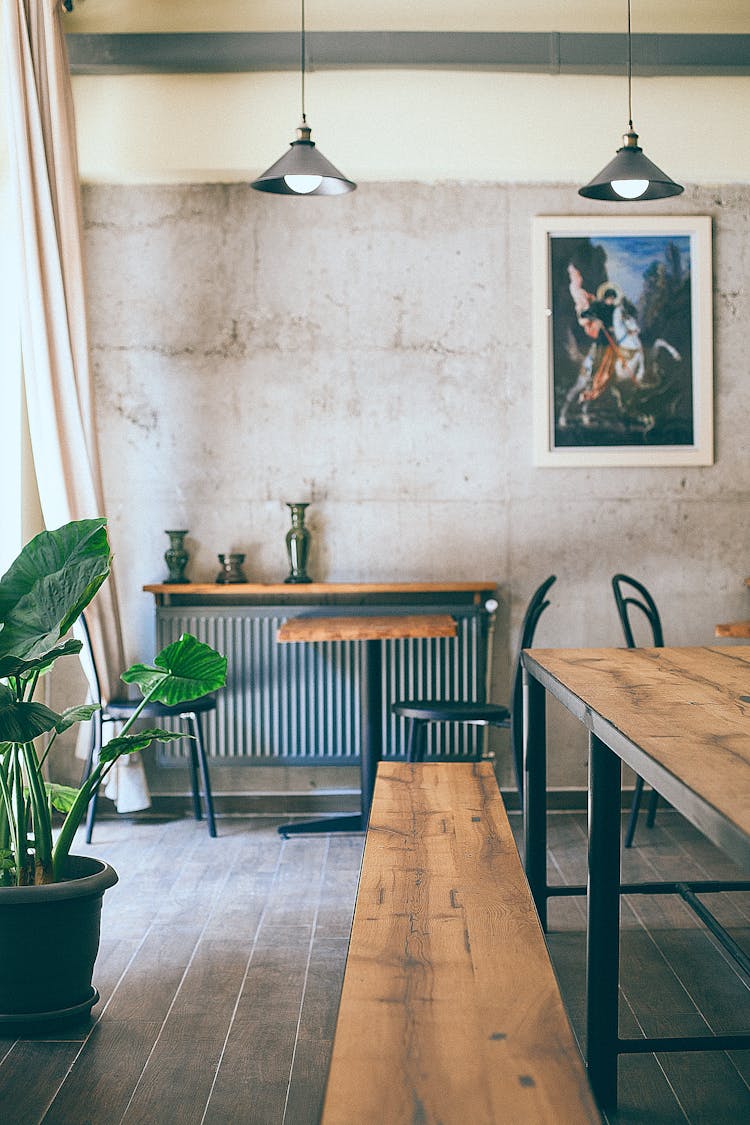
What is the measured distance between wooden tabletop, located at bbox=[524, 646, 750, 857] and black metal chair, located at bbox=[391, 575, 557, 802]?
33.6 inches

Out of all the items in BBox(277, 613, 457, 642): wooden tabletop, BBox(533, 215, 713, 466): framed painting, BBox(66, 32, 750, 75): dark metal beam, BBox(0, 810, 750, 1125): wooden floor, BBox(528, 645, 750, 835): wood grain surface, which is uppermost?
BBox(66, 32, 750, 75): dark metal beam

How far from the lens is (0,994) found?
8.43 feet

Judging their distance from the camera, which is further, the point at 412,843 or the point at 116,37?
the point at 116,37

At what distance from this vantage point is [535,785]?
3078mm

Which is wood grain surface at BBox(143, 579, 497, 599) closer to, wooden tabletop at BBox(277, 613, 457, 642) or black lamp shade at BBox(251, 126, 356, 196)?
wooden tabletop at BBox(277, 613, 457, 642)

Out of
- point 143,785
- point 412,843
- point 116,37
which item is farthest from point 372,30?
point 412,843

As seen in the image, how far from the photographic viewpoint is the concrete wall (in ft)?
15.9

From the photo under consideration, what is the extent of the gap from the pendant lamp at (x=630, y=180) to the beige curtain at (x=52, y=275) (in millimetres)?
2167

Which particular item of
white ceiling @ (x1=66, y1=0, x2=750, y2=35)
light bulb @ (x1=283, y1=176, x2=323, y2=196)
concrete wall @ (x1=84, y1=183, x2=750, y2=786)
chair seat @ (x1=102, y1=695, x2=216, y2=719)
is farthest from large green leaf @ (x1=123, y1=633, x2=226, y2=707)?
white ceiling @ (x1=66, y1=0, x2=750, y2=35)

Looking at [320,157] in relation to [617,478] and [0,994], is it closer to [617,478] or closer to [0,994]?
[617,478]

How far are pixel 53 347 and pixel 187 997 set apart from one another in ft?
8.84

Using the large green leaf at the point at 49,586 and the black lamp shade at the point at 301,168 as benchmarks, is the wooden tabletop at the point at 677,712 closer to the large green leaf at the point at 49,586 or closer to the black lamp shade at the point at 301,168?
the large green leaf at the point at 49,586

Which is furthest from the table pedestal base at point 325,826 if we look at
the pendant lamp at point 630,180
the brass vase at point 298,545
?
the pendant lamp at point 630,180

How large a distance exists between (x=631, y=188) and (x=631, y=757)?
270 cm
